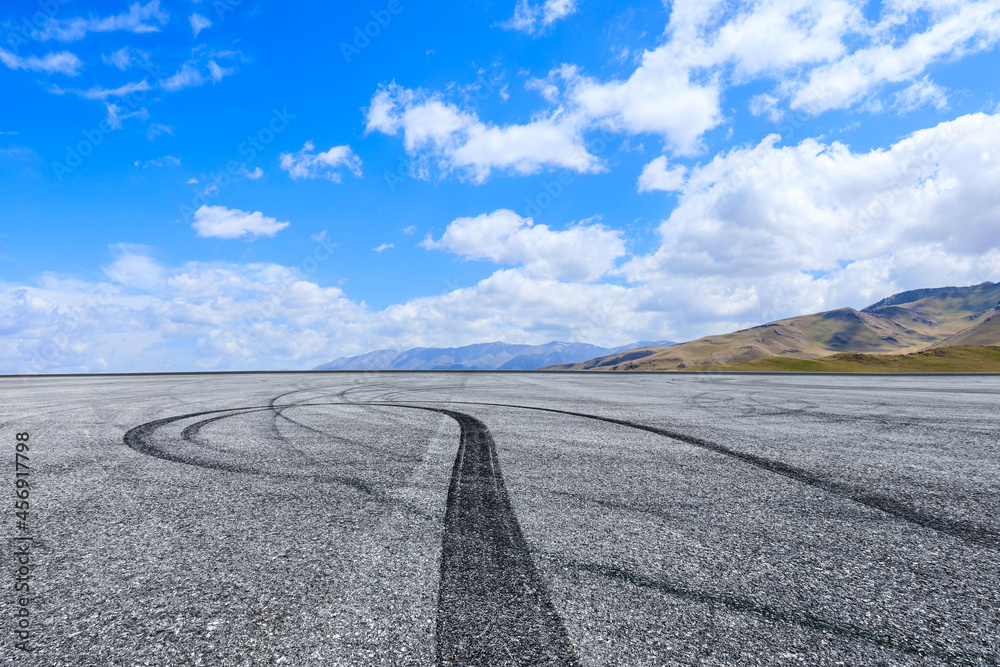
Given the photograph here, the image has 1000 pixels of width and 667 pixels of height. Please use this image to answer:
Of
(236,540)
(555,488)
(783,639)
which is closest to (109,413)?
(236,540)

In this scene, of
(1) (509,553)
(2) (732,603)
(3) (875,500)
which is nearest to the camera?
(2) (732,603)

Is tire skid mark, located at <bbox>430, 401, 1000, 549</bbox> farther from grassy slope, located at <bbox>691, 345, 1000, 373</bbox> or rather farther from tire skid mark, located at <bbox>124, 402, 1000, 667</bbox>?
grassy slope, located at <bbox>691, 345, 1000, 373</bbox>

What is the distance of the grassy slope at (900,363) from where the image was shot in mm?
72312

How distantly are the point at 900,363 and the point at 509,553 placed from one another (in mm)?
102203

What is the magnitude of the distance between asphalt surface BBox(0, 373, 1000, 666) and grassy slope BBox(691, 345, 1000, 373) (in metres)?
71.0

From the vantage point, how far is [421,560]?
320cm

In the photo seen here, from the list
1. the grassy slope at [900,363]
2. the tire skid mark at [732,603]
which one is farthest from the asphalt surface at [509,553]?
the grassy slope at [900,363]

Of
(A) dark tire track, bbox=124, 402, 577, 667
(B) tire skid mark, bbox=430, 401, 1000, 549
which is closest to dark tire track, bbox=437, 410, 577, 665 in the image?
(A) dark tire track, bbox=124, 402, 577, 667

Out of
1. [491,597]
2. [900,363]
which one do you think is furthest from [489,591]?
[900,363]

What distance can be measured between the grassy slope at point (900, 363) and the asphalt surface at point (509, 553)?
2796 inches

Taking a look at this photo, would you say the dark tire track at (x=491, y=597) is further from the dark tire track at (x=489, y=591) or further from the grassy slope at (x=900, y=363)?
the grassy slope at (x=900, y=363)

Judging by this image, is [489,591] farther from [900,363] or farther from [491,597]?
[900,363]

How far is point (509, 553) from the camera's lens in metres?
3.28

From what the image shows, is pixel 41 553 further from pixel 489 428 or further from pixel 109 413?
pixel 109 413
